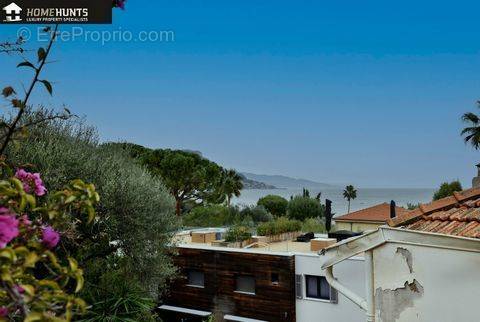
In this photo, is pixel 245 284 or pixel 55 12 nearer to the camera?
pixel 55 12

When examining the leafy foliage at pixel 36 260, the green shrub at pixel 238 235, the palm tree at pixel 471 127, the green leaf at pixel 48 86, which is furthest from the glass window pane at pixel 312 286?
the palm tree at pixel 471 127

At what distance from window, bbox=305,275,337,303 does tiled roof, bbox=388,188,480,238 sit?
12.0 m

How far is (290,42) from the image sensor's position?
6200 cm

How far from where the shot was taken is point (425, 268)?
271 inches

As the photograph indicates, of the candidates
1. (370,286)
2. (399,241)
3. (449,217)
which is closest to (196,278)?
(370,286)

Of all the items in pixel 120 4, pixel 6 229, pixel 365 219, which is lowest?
pixel 6 229

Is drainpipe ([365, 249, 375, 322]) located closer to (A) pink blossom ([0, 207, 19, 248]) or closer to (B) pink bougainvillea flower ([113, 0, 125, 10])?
(B) pink bougainvillea flower ([113, 0, 125, 10])

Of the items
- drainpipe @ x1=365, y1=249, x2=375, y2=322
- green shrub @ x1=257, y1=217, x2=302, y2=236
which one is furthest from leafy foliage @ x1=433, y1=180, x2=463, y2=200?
drainpipe @ x1=365, y1=249, x2=375, y2=322

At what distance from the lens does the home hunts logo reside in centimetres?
746

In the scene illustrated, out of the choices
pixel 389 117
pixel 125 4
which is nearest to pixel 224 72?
pixel 389 117

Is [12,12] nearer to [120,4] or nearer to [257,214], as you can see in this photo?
[120,4]

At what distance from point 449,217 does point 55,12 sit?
7216 mm

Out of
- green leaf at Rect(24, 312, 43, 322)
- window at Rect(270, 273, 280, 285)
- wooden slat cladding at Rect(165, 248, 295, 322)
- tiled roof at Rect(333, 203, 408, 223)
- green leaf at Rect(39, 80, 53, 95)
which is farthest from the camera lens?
tiled roof at Rect(333, 203, 408, 223)

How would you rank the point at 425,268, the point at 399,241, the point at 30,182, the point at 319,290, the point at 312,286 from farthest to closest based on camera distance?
1. the point at 312,286
2. the point at 319,290
3. the point at 399,241
4. the point at 425,268
5. the point at 30,182
